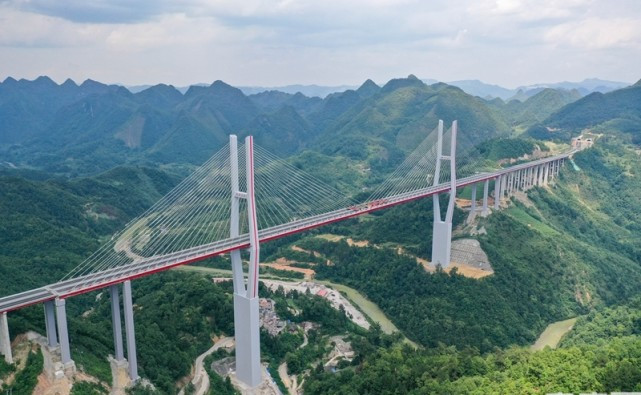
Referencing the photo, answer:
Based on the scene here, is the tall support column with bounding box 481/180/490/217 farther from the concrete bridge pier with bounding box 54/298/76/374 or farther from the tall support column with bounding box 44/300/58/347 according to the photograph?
the tall support column with bounding box 44/300/58/347

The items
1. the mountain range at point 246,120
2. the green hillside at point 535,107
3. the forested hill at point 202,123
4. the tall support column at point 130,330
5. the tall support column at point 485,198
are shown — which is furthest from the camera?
the green hillside at point 535,107

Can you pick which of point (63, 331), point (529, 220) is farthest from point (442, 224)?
point (63, 331)

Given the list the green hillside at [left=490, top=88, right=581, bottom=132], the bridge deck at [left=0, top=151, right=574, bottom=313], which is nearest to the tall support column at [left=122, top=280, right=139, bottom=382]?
the bridge deck at [left=0, top=151, right=574, bottom=313]

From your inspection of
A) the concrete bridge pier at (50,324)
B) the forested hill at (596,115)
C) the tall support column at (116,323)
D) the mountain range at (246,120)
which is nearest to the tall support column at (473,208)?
the tall support column at (116,323)

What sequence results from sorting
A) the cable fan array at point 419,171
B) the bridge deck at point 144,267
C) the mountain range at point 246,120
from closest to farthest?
the bridge deck at point 144,267 → the cable fan array at point 419,171 → the mountain range at point 246,120

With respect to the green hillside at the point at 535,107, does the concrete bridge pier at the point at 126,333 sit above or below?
below

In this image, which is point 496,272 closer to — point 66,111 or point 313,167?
point 313,167

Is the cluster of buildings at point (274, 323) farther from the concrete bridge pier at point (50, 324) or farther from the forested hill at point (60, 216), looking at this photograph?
the forested hill at point (60, 216)
